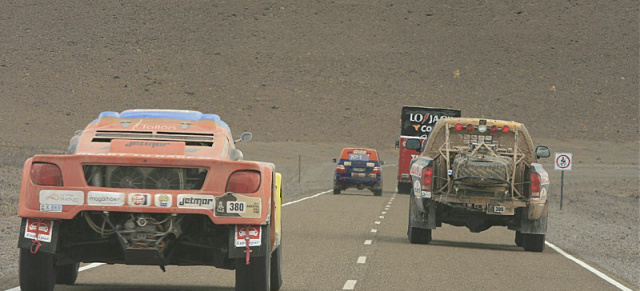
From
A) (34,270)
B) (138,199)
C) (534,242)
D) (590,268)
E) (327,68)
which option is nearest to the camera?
(138,199)

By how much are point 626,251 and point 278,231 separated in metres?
11.9

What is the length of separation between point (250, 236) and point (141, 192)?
3.32ft

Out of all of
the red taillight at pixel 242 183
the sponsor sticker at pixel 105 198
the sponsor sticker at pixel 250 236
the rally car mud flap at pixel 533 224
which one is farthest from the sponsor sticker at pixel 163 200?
the rally car mud flap at pixel 533 224

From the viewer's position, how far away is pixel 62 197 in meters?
9.56

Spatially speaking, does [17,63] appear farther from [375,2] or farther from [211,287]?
[211,287]

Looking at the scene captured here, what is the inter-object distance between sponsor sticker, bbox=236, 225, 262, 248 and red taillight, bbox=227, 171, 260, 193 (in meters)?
0.33

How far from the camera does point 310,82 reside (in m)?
103

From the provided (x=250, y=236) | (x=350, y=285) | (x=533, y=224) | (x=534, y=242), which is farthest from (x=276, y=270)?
(x=534, y=242)

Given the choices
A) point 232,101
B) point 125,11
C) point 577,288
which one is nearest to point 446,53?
point 232,101

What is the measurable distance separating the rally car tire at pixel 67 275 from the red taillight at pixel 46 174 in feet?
7.57

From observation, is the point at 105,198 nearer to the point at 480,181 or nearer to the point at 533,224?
the point at 480,181

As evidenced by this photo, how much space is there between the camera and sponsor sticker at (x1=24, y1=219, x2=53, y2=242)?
9656mm

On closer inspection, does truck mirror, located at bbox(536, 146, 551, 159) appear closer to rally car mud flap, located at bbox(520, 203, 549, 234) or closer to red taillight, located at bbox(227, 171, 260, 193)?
rally car mud flap, located at bbox(520, 203, 549, 234)

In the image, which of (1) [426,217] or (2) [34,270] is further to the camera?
(1) [426,217]
